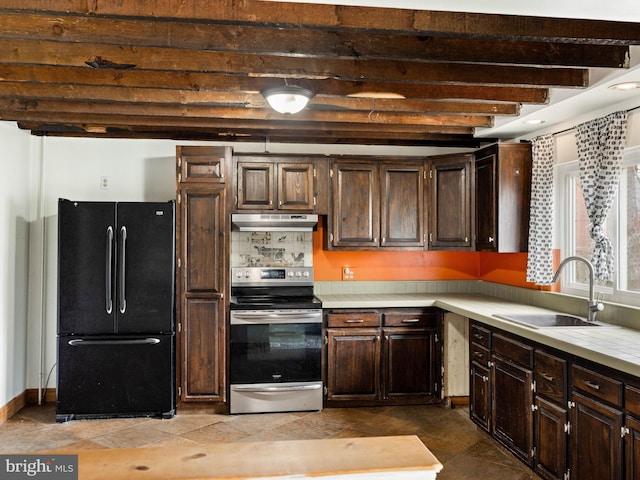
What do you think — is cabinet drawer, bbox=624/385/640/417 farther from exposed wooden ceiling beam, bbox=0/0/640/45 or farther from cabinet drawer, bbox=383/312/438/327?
cabinet drawer, bbox=383/312/438/327

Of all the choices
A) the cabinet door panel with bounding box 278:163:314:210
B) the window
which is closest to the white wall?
the cabinet door panel with bounding box 278:163:314:210

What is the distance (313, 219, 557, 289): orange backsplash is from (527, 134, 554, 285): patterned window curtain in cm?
79

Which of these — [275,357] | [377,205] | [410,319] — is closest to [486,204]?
[377,205]

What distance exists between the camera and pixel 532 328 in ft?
10.2

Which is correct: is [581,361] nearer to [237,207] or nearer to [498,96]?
[498,96]

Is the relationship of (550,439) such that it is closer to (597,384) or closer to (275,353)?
(597,384)

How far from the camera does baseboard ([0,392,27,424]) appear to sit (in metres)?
4.15

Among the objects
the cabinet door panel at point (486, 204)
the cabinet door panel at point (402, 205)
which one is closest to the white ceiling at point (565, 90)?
the cabinet door panel at point (486, 204)

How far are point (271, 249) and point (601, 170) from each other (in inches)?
111

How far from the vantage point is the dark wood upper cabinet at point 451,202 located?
15.2ft

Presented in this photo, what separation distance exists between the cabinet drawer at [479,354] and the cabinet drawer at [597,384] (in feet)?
3.19

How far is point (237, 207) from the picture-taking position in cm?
451

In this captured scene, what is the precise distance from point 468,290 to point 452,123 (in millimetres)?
1893

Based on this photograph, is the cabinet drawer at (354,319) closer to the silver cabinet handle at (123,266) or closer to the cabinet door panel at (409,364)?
the cabinet door panel at (409,364)
